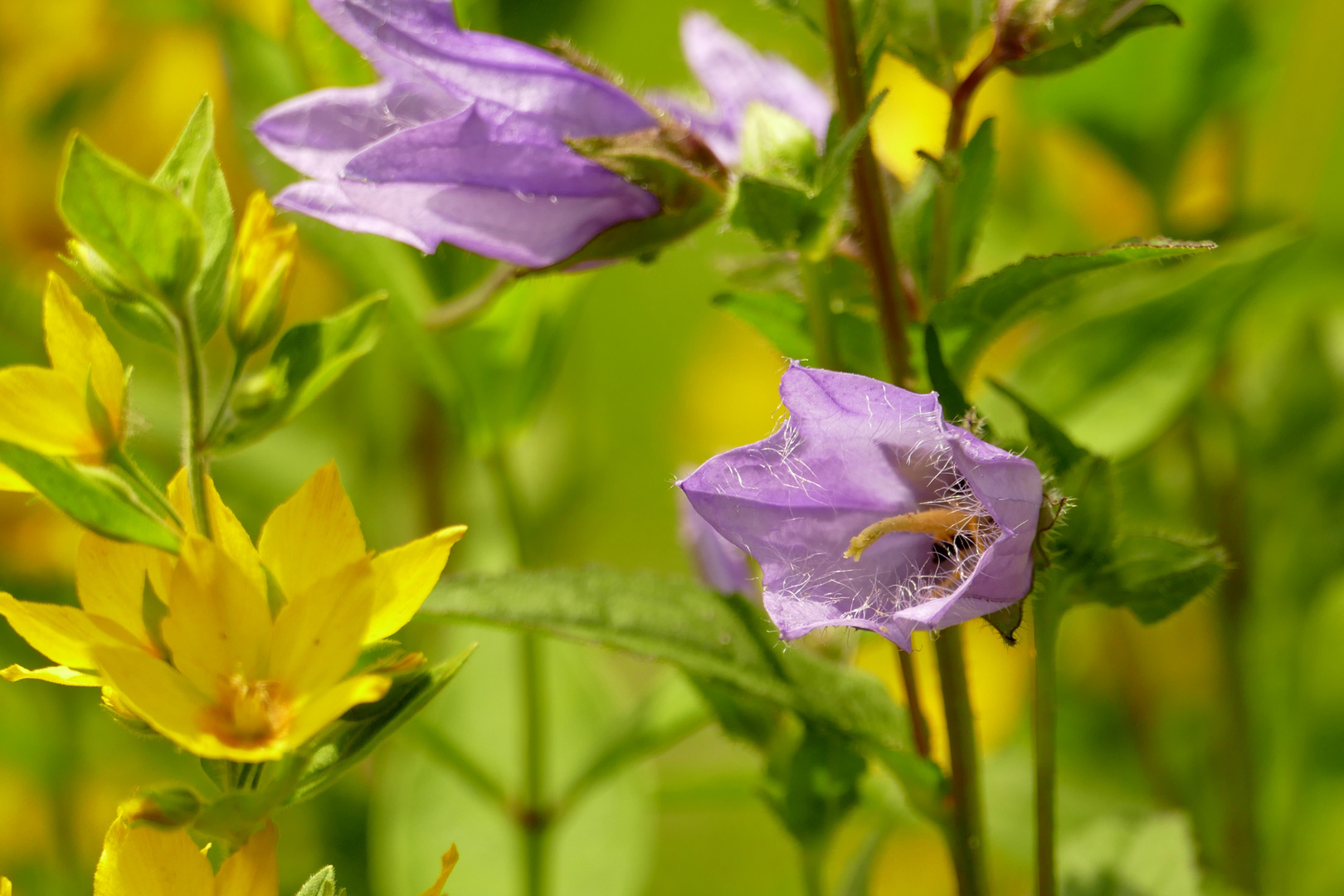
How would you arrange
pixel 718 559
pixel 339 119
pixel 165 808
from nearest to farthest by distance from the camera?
1. pixel 165 808
2. pixel 339 119
3. pixel 718 559

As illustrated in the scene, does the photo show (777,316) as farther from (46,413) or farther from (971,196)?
(46,413)

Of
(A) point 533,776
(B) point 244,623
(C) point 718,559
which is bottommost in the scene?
(A) point 533,776

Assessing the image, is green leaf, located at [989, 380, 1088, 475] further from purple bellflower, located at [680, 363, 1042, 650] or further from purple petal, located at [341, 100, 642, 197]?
purple petal, located at [341, 100, 642, 197]

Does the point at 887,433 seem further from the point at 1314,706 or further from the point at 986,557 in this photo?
the point at 1314,706

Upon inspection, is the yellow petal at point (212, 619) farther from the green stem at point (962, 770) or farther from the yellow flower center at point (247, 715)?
the green stem at point (962, 770)

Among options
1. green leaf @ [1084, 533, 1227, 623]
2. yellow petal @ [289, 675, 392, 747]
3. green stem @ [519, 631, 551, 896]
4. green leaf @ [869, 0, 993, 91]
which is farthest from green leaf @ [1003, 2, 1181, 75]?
green stem @ [519, 631, 551, 896]

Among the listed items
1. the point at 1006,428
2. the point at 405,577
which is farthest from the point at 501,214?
the point at 1006,428
